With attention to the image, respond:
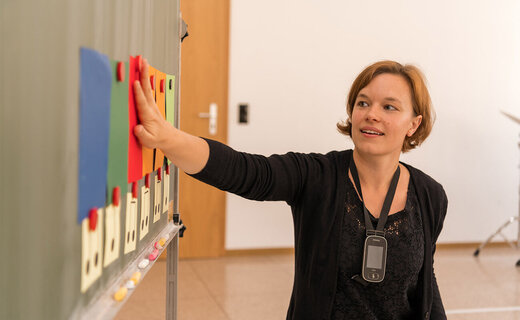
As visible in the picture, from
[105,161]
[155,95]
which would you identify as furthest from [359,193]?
[105,161]

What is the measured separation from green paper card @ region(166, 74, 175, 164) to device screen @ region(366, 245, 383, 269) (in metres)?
0.60

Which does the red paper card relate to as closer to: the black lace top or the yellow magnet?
the yellow magnet

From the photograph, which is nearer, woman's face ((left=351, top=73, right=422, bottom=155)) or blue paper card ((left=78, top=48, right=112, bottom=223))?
blue paper card ((left=78, top=48, right=112, bottom=223))

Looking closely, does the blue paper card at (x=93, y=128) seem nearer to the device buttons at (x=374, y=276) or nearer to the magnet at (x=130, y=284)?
the magnet at (x=130, y=284)

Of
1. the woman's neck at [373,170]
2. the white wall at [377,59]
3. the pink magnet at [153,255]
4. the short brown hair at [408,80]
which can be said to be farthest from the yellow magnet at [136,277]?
the white wall at [377,59]

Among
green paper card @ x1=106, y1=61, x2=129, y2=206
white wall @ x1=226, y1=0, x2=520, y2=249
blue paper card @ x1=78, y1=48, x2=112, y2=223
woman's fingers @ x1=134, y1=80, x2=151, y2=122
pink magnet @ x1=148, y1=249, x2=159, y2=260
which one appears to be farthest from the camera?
white wall @ x1=226, y1=0, x2=520, y2=249

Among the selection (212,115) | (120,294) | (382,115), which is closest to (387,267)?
(382,115)

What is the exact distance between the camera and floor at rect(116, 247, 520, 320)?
109 inches

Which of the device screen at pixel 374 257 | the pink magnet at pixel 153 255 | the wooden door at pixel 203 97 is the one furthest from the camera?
the wooden door at pixel 203 97

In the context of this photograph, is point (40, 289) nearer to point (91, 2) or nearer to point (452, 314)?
point (91, 2)

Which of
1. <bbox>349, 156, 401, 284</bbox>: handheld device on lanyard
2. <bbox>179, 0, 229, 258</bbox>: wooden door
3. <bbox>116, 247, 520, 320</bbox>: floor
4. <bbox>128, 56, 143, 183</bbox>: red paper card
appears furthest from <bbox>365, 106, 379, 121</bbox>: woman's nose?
<bbox>179, 0, 229, 258</bbox>: wooden door

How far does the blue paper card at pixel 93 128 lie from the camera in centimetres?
72

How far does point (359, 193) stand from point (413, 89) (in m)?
0.35

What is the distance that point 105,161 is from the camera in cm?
82
